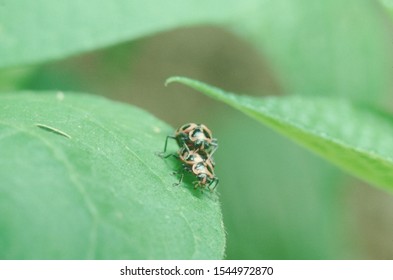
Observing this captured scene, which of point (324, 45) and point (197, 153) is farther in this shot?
point (324, 45)

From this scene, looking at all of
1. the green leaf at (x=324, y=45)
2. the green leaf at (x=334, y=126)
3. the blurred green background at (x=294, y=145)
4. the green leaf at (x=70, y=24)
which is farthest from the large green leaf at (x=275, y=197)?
the green leaf at (x=70, y=24)

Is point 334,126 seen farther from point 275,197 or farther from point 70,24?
point 275,197

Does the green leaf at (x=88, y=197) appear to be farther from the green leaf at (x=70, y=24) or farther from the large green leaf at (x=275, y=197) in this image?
the large green leaf at (x=275, y=197)

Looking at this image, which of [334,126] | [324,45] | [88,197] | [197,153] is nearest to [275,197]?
[324,45]

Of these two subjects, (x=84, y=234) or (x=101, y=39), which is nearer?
(x=84, y=234)
